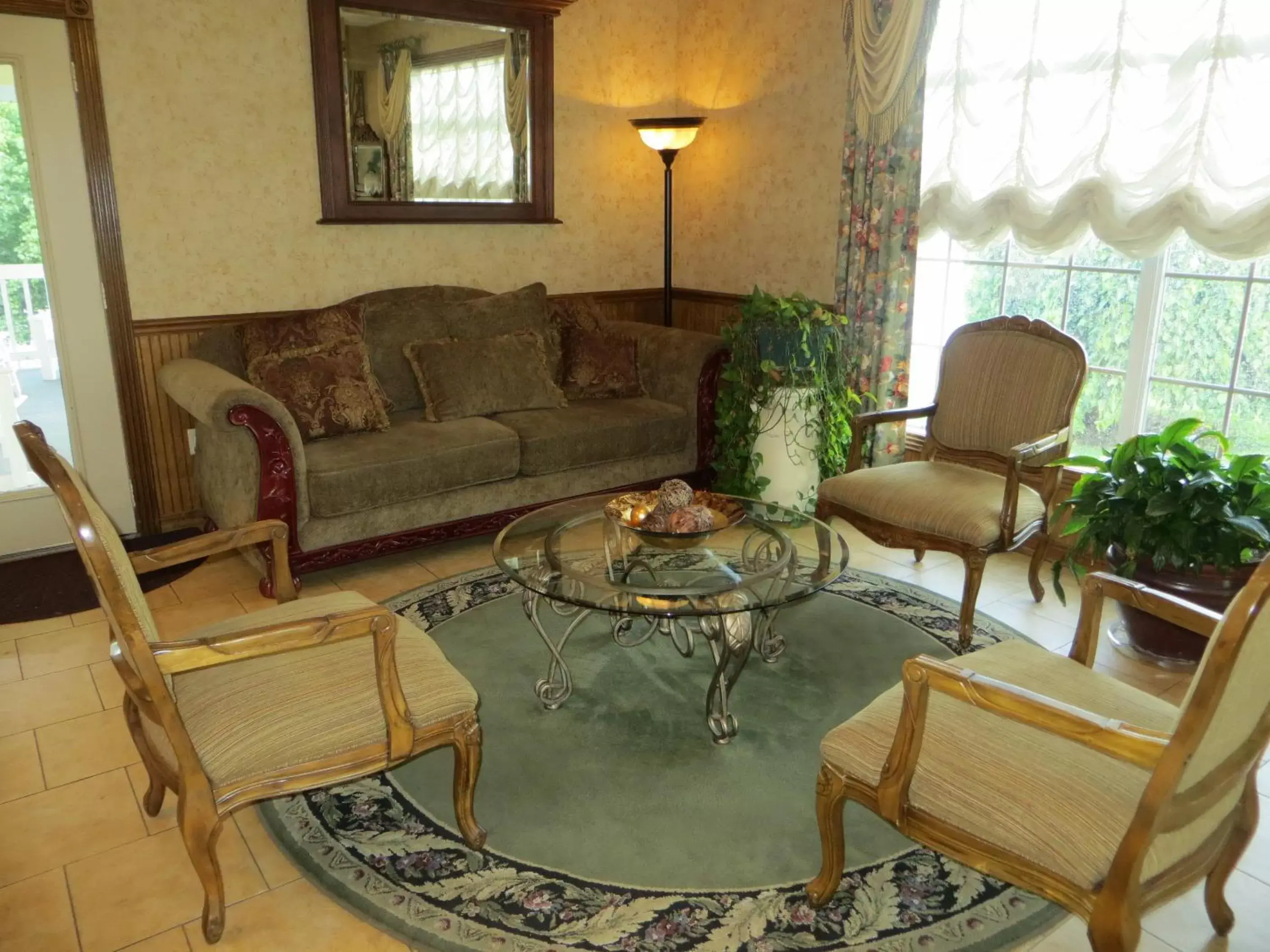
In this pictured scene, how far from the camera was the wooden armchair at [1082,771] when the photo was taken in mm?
1414

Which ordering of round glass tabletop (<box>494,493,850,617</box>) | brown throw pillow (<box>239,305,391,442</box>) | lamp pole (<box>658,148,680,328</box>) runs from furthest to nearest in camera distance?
lamp pole (<box>658,148,680,328</box>) < brown throw pillow (<box>239,305,391,442</box>) < round glass tabletop (<box>494,493,850,617</box>)

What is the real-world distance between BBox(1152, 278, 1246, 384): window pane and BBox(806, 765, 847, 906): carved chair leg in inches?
97.1

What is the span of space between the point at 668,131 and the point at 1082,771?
3.78m

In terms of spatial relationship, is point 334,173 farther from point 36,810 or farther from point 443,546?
point 36,810

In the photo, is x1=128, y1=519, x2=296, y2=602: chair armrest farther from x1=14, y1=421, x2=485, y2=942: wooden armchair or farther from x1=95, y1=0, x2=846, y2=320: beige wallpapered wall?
x1=95, y1=0, x2=846, y2=320: beige wallpapered wall

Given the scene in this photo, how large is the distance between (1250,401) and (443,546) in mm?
3108

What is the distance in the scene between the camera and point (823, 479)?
4.22 meters

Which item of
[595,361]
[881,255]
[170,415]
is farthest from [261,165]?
[881,255]

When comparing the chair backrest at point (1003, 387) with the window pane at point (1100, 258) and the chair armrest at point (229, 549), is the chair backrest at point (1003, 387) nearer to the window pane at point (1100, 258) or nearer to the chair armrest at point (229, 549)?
the window pane at point (1100, 258)

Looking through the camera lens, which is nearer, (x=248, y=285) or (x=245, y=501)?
(x=245, y=501)

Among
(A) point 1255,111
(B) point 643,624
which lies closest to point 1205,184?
(A) point 1255,111

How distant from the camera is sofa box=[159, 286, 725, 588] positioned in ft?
11.0

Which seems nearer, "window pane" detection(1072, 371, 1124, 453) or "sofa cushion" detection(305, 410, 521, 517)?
"sofa cushion" detection(305, 410, 521, 517)

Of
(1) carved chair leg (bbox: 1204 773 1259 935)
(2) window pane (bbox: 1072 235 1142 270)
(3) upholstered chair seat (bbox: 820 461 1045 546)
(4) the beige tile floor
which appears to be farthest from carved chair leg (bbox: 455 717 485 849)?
(2) window pane (bbox: 1072 235 1142 270)
